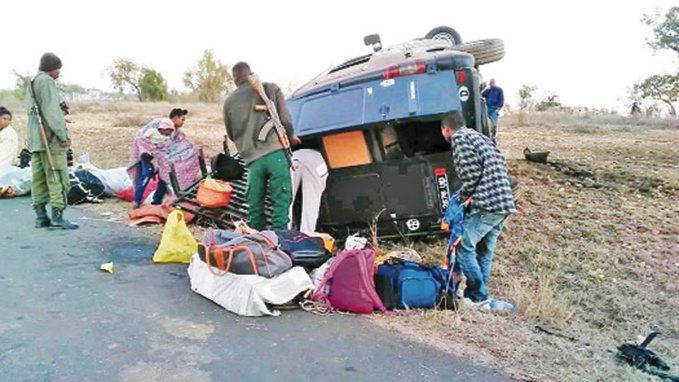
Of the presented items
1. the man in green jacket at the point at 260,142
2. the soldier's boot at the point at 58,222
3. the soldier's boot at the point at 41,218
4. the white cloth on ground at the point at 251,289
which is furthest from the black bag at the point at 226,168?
the white cloth on ground at the point at 251,289

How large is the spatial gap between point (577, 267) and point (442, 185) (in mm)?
2100

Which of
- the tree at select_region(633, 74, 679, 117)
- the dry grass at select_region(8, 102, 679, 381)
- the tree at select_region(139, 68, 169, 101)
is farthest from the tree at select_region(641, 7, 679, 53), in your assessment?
the tree at select_region(139, 68, 169, 101)

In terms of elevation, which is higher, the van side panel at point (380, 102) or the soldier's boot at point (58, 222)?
the van side panel at point (380, 102)

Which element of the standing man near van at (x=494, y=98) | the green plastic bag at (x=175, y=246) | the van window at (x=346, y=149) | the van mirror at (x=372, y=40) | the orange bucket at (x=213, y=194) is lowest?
the green plastic bag at (x=175, y=246)

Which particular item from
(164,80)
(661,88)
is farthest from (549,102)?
(164,80)

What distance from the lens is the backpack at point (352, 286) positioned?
14.3ft

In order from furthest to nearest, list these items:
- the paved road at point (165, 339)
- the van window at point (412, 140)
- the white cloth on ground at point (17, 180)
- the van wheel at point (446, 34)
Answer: the white cloth on ground at point (17, 180) → the van wheel at point (446, 34) → the van window at point (412, 140) → the paved road at point (165, 339)

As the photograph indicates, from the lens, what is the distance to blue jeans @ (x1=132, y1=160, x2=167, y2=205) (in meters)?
7.72

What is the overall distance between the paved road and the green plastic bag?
389mm

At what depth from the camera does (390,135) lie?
20.5ft

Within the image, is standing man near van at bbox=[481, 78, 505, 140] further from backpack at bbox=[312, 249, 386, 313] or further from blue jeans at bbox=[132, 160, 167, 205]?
backpack at bbox=[312, 249, 386, 313]

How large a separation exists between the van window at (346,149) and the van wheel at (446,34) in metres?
3.11

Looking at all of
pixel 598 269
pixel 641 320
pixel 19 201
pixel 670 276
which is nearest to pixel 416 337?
pixel 641 320

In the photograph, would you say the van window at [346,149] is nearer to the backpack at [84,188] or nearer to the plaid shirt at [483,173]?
the plaid shirt at [483,173]
